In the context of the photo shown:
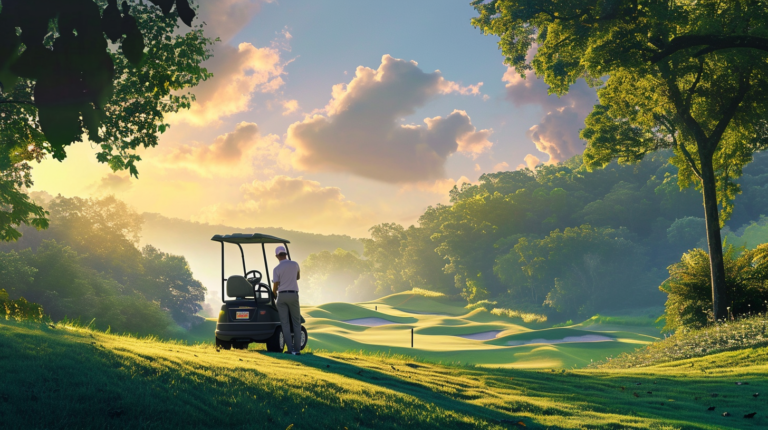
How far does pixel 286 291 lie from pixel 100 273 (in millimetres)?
33561

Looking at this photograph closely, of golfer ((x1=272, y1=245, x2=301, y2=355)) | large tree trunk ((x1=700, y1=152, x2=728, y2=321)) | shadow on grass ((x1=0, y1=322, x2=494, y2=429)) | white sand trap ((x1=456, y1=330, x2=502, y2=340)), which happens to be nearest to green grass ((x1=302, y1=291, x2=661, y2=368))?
white sand trap ((x1=456, y1=330, x2=502, y2=340))

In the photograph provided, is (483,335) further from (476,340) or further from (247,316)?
(247,316)

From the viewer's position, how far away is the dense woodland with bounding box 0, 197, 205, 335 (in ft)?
96.3

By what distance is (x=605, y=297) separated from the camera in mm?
56125

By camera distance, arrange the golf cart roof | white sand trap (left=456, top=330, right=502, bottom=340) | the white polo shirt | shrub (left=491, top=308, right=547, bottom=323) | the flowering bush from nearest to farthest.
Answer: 1. the white polo shirt
2. the golf cart roof
3. the flowering bush
4. white sand trap (left=456, top=330, right=502, bottom=340)
5. shrub (left=491, top=308, right=547, bottom=323)

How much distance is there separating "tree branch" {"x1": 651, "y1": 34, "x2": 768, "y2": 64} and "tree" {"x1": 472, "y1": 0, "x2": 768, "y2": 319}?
25 millimetres

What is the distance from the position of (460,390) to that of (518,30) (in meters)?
13.9

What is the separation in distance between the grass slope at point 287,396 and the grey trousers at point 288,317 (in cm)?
44

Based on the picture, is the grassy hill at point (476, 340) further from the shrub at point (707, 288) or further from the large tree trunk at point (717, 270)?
the large tree trunk at point (717, 270)

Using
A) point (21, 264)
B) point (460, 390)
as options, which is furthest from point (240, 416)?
point (21, 264)

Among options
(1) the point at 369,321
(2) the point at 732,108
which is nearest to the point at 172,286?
(1) the point at 369,321

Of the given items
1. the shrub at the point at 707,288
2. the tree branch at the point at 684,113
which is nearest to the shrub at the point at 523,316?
the shrub at the point at 707,288

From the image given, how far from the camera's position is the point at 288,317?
31.6 feet

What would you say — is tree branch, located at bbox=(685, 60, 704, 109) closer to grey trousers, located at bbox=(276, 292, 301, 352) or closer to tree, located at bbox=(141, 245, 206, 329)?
grey trousers, located at bbox=(276, 292, 301, 352)
